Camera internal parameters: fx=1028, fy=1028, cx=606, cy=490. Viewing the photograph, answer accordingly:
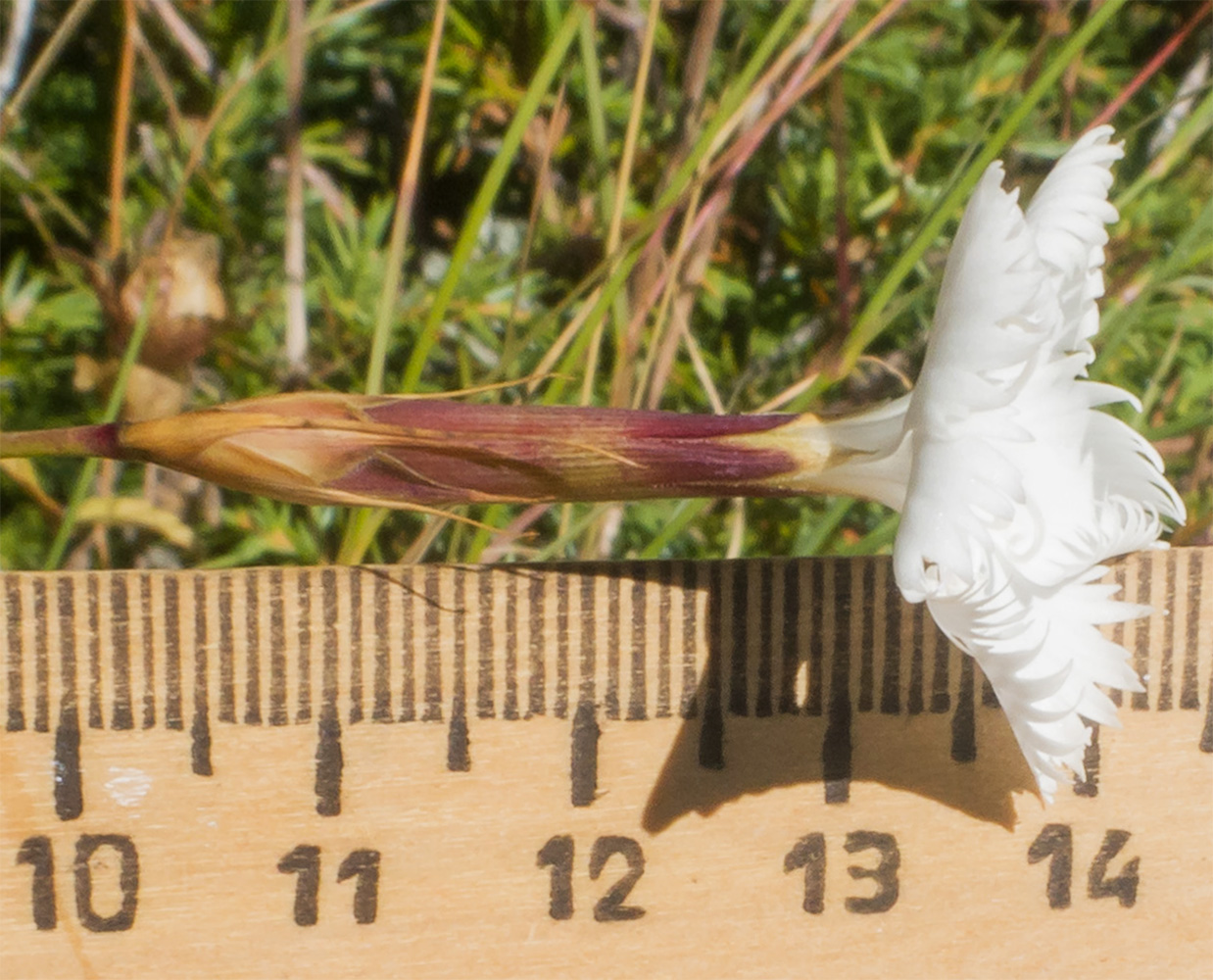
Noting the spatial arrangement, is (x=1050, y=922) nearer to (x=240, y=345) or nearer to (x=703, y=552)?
(x=703, y=552)

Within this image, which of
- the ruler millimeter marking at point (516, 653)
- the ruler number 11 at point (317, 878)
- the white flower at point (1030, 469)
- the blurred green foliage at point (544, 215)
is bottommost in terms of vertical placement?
the ruler number 11 at point (317, 878)

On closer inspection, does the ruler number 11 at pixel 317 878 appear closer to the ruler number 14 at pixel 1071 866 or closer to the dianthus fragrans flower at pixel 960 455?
the dianthus fragrans flower at pixel 960 455

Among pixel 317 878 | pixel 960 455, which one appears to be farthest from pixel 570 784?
pixel 960 455

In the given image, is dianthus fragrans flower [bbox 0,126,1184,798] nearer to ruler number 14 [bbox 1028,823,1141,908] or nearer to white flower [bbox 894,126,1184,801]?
white flower [bbox 894,126,1184,801]

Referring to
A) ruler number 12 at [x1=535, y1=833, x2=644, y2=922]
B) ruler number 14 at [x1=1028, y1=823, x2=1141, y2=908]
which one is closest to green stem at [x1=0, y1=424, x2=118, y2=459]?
ruler number 12 at [x1=535, y1=833, x2=644, y2=922]

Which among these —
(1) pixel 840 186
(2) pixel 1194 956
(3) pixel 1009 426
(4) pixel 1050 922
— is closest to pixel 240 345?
(1) pixel 840 186

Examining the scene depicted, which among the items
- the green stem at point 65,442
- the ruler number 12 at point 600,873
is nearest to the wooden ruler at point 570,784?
the ruler number 12 at point 600,873
